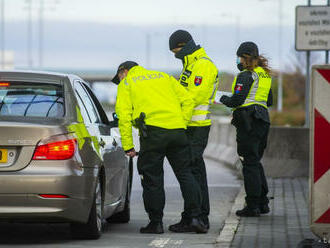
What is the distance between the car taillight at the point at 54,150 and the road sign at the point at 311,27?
11.6m

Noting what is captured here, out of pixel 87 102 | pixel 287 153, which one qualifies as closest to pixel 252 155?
pixel 87 102

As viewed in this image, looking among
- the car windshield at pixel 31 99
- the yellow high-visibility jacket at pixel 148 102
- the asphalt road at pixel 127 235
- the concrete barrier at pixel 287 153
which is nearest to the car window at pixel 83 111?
the car windshield at pixel 31 99

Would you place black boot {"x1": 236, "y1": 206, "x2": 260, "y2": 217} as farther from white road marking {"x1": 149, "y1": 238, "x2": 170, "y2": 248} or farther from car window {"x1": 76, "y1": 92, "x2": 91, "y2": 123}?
car window {"x1": 76, "y1": 92, "x2": 91, "y2": 123}

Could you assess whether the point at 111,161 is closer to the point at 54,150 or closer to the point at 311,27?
the point at 54,150

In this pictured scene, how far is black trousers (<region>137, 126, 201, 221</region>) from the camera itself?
10.0m

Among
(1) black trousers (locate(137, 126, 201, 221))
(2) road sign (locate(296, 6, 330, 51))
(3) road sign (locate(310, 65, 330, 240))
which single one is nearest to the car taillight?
(1) black trousers (locate(137, 126, 201, 221))

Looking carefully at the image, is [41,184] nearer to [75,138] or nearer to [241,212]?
[75,138]

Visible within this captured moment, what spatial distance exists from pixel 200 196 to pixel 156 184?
0.58 meters

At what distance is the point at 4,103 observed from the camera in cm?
933

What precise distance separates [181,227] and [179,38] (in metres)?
1.80

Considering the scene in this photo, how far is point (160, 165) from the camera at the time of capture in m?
10.1

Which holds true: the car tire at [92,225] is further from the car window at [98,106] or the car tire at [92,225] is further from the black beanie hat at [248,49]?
the black beanie hat at [248,49]

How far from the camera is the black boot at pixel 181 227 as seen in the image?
34.0 feet

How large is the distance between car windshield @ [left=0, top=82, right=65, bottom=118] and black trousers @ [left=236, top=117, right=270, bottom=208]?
291 cm
